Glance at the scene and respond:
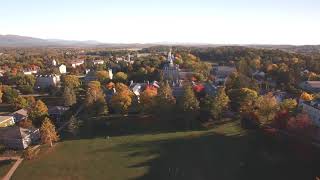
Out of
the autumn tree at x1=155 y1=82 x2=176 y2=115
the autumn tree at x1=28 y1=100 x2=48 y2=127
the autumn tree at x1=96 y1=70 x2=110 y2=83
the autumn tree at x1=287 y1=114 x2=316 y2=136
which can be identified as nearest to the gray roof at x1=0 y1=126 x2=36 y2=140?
the autumn tree at x1=28 y1=100 x2=48 y2=127

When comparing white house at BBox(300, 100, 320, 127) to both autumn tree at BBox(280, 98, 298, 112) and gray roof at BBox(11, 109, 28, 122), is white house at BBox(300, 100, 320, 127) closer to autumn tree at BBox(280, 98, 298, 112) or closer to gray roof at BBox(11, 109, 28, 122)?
autumn tree at BBox(280, 98, 298, 112)

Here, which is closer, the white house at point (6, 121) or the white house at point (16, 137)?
the white house at point (16, 137)

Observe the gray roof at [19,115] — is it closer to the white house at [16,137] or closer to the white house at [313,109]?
the white house at [16,137]

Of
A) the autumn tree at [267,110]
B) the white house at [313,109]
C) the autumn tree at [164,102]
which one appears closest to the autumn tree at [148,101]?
the autumn tree at [164,102]

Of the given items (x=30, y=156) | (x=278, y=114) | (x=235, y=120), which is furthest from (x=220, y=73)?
(x=30, y=156)

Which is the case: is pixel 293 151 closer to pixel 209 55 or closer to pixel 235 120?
pixel 235 120

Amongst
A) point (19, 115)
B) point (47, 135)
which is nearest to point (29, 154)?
point (47, 135)

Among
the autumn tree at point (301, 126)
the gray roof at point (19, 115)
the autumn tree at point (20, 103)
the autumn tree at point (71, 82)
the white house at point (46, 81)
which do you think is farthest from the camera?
the white house at point (46, 81)
